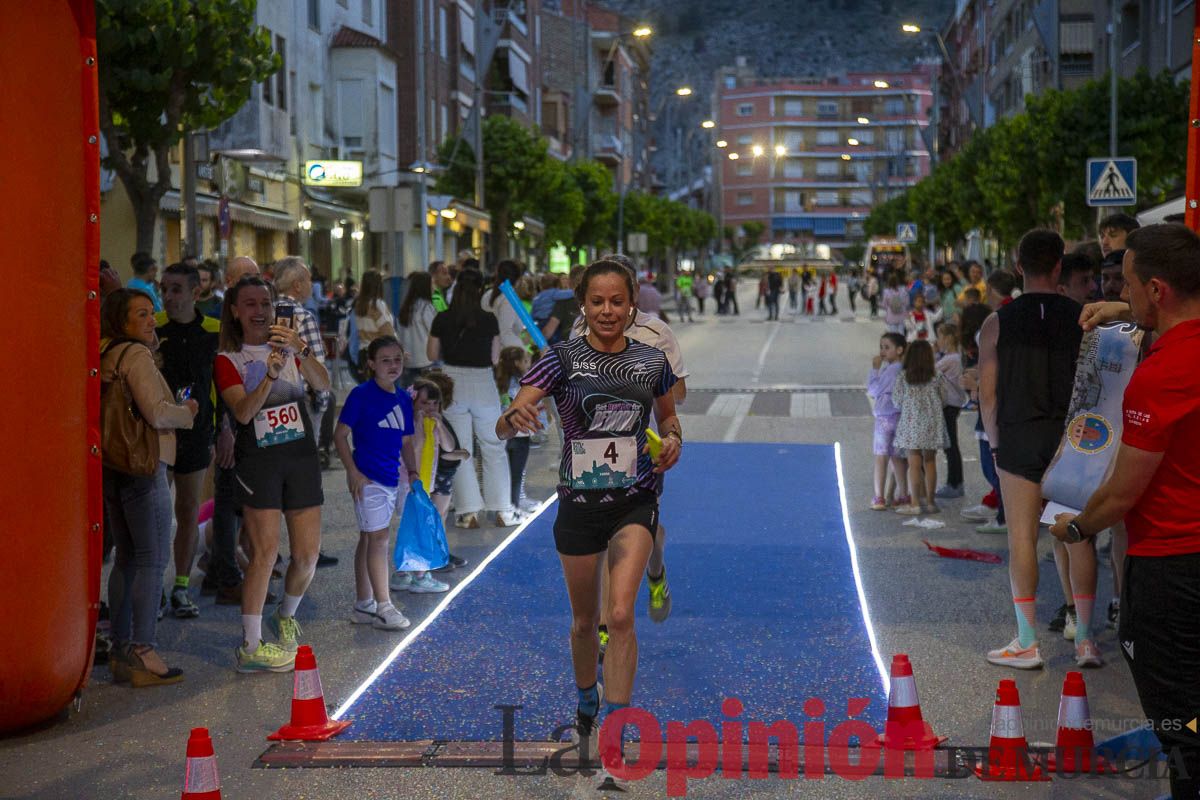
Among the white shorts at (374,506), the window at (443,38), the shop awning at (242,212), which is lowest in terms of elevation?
the white shorts at (374,506)

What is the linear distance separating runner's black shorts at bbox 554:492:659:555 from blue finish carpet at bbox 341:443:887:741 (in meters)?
0.91

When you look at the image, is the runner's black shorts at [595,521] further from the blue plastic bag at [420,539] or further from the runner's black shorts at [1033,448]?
the blue plastic bag at [420,539]

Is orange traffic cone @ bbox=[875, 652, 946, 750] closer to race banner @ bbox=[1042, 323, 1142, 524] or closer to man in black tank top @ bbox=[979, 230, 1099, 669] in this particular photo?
race banner @ bbox=[1042, 323, 1142, 524]

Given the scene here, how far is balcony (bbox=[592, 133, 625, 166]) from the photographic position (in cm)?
9638

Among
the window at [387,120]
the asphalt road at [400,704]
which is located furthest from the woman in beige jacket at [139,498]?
the window at [387,120]

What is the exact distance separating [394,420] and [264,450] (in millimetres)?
1086

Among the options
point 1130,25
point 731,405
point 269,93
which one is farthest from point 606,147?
point 731,405

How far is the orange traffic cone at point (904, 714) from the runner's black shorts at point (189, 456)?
14.9ft

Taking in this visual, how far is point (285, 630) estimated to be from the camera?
787 cm

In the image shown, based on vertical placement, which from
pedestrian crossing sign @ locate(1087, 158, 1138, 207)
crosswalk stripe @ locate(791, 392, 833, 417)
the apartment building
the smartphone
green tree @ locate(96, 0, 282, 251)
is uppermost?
the apartment building

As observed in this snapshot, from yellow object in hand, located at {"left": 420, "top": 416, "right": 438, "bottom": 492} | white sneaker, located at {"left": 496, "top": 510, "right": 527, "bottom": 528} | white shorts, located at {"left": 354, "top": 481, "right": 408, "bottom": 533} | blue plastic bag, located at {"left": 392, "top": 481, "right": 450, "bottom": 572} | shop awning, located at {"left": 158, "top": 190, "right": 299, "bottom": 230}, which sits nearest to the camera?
white shorts, located at {"left": 354, "top": 481, "right": 408, "bottom": 533}

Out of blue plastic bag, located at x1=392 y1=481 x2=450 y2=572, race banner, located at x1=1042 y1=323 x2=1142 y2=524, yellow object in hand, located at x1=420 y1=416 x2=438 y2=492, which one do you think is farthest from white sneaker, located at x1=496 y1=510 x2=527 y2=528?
race banner, located at x1=1042 y1=323 x2=1142 y2=524

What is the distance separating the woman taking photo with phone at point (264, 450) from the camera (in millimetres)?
7562

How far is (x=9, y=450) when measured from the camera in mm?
6551
